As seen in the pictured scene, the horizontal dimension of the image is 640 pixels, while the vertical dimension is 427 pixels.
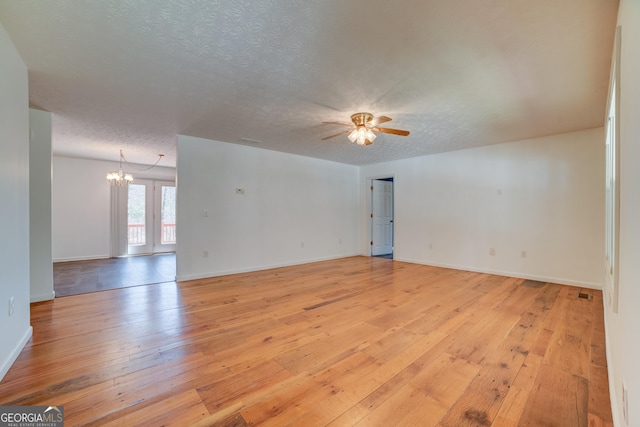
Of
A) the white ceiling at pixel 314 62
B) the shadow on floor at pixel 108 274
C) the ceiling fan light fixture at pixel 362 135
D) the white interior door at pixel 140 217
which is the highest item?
the white ceiling at pixel 314 62

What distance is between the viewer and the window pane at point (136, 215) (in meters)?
7.07

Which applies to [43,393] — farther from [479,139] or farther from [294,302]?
[479,139]

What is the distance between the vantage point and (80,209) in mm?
6328

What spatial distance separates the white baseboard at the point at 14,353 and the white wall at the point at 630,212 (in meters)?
3.36

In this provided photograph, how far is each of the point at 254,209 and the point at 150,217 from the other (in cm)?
406

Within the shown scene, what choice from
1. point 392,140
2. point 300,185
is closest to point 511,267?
point 392,140

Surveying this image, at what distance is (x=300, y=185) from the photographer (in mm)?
Answer: 5934

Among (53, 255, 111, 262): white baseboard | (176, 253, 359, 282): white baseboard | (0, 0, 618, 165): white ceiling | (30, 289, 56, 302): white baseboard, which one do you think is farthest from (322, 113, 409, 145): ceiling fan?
(53, 255, 111, 262): white baseboard

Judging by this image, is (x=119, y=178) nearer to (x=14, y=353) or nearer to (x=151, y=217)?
(x=151, y=217)

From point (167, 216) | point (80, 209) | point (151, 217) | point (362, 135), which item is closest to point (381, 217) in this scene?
point (362, 135)

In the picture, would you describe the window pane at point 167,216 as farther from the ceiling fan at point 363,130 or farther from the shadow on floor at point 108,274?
the ceiling fan at point 363,130

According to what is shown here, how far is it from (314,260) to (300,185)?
1748mm

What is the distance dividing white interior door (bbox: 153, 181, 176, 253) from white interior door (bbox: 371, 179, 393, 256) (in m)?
5.73

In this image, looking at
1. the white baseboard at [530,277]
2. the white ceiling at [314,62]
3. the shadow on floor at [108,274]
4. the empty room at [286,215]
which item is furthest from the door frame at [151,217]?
the white baseboard at [530,277]
